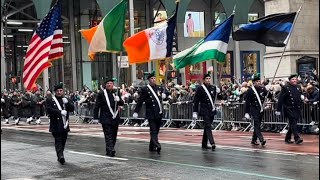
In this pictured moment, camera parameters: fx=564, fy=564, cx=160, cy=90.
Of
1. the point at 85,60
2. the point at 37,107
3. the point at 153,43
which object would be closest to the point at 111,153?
the point at 153,43

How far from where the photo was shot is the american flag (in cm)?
1294

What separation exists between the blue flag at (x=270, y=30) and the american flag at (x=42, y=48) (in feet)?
15.7

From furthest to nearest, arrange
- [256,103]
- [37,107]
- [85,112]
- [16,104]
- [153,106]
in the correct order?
1. [16,104]
2. [37,107]
3. [85,112]
4. [256,103]
5. [153,106]

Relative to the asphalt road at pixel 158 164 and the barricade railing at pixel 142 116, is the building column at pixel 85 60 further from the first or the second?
the asphalt road at pixel 158 164

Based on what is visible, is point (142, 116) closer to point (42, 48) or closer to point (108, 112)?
point (42, 48)

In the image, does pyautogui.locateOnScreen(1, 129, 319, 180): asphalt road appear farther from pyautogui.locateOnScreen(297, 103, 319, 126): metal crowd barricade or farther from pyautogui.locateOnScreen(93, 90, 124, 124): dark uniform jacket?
pyautogui.locateOnScreen(297, 103, 319, 126): metal crowd barricade

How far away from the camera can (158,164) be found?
10.7 m

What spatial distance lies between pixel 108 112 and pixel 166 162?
1.98m

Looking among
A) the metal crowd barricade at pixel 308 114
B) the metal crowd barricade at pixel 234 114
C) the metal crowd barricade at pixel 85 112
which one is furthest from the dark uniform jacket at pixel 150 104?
the metal crowd barricade at pixel 85 112

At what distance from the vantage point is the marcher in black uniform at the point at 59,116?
1125 cm

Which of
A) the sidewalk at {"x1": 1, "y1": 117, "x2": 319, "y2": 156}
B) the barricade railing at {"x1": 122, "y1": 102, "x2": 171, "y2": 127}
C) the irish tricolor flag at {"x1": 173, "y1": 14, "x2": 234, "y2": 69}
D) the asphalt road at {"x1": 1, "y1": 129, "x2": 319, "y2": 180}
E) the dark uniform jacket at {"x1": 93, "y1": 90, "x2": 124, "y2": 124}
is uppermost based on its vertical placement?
the irish tricolor flag at {"x1": 173, "y1": 14, "x2": 234, "y2": 69}

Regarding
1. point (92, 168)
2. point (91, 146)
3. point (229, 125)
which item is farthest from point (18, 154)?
point (229, 125)

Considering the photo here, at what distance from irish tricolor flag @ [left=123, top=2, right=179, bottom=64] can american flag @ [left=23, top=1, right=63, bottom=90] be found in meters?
2.14

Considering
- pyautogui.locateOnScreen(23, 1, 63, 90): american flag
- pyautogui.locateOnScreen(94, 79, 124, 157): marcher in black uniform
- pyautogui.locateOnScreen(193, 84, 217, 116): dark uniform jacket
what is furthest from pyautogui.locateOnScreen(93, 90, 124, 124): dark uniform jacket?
pyautogui.locateOnScreen(193, 84, 217, 116): dark uniform jacket
